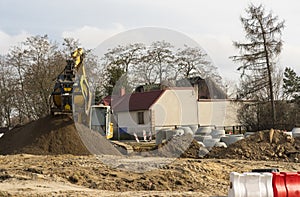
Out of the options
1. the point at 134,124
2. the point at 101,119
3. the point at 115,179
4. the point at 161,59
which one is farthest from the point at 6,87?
the point at 115,179

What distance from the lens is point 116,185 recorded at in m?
11.8

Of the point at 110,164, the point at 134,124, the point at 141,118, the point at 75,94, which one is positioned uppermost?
the point at 75,94

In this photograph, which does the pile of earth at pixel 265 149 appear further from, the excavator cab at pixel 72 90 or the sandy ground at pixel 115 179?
A: the excavator cab at pixel 72 90

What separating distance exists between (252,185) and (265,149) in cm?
1194

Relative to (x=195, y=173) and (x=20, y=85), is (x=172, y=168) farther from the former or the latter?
(x=20, y=85)

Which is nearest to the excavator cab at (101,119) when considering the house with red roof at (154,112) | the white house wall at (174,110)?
the house with red roof at (154,112)

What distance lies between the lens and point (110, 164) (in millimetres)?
15461

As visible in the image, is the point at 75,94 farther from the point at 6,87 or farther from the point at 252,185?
the point at 6,87

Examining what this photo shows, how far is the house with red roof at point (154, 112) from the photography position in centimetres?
3871

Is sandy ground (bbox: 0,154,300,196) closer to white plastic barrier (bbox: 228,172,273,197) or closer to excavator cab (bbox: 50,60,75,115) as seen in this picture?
white plastic barrier (bbox: 228,172,273,197)

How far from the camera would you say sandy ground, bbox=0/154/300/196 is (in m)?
10.9

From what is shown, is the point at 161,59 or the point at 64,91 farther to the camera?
the point at 64,91

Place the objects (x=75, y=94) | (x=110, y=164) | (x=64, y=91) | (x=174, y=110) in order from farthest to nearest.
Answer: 1. (x=174, y=110)
2. (x=64, y=91)
3. (x=75, y=94)
4. (x=110, y=164)

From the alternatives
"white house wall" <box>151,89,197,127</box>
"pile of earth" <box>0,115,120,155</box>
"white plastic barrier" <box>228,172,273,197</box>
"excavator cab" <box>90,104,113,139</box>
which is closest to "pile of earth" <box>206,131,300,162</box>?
"pile of earth" <box>0,115,120,155</box>
